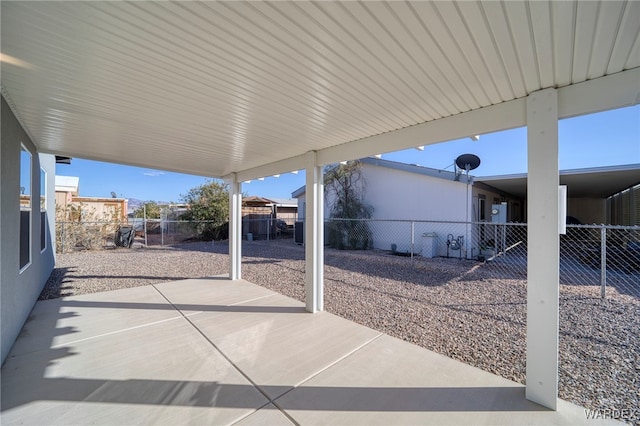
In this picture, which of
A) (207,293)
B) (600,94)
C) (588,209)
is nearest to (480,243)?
(600,94)

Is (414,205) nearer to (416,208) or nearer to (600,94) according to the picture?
(416,208)

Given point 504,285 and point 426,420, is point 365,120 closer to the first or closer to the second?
point 426,420

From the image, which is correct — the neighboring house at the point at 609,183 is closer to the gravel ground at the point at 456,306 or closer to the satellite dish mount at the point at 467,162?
the satellite dish mount at the point at 467,162

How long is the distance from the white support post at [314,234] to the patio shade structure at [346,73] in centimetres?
95

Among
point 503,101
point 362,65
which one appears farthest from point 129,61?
point 503,101

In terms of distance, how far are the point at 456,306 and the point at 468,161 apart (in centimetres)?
579

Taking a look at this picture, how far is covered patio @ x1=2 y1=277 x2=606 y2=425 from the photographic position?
2.09 metres

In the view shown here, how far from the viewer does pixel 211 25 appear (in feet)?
5.06

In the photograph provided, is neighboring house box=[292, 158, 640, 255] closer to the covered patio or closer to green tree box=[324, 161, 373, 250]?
green tree box=[324, 161, 373, 250]

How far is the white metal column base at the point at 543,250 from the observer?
7.04 feet

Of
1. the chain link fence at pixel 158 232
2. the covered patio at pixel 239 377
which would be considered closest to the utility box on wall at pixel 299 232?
the chain link fence at pixel 158 232

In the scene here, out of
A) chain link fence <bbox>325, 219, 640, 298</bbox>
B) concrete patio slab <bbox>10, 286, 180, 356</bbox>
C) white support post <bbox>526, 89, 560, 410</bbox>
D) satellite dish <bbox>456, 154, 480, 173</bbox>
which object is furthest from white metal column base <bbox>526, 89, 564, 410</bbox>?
satellite dish <bbox>456, 154, 480, 173</bbox>

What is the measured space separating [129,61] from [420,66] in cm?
212

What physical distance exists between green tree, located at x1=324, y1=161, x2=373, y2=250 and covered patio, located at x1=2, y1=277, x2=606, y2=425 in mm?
7541
